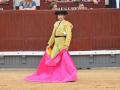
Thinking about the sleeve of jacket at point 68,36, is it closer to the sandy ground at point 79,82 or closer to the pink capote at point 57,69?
the pink capote at point 57,69

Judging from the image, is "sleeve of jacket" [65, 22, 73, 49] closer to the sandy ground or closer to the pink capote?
the pink capote

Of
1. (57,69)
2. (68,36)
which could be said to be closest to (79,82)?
(57,69)

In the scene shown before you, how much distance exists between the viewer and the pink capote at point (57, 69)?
9.82m

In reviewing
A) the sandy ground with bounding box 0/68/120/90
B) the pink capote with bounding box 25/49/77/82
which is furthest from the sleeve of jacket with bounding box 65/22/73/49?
the sandy ground with bounding box 0/68/120/90

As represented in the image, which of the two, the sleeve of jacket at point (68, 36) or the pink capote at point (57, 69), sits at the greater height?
the sleeve of jacket at point (68, 36)

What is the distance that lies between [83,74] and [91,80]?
136 cm

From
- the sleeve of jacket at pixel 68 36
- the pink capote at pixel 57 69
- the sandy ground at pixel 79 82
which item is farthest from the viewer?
the sleeve of jacket at pixel 68 36

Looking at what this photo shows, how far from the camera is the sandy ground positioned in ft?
28.5

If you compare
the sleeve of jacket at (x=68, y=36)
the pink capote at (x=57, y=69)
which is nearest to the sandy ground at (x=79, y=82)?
the pink capote at (x=57, y=69)

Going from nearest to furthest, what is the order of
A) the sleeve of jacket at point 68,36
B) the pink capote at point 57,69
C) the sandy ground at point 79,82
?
the sandy ground at point 79,82
the pink capote at point 57,69
the sleeve of jacket at point 68,36

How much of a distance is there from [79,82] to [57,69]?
27.0 inches

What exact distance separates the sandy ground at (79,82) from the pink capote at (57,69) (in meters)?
0.25

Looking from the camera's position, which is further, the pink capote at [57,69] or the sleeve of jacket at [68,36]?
the sleeve of jacket at [68,36]

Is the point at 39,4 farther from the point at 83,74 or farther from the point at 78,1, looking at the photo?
the point at 83,74
